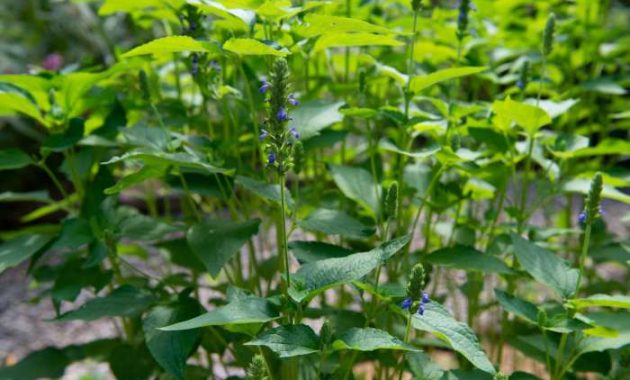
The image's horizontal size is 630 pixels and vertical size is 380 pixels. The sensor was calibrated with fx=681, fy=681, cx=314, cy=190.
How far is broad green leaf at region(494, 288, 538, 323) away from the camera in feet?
Answer: 4.26

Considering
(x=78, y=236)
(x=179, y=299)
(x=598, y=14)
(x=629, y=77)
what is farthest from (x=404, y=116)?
(x=598, y=14)

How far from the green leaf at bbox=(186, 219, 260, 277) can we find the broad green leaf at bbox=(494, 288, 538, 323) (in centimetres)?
52

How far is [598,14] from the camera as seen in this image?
8.74ft

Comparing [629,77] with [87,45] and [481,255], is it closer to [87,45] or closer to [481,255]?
[481,255]

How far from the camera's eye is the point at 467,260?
1.46 metres

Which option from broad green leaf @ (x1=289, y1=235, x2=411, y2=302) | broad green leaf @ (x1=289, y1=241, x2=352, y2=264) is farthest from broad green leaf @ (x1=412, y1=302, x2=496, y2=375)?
broad green leaf @ (x1=289, y1=241, x2=352, y2=264)

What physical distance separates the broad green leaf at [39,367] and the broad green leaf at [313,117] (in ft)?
3.21

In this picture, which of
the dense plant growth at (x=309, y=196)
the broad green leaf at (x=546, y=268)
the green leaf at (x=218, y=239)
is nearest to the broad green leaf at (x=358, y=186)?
the dense plant growth at (x=309, y=196)

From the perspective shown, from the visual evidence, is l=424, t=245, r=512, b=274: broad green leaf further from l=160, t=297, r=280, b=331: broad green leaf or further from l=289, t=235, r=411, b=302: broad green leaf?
l=160, t=297, r=280, b=331: broad green leaf

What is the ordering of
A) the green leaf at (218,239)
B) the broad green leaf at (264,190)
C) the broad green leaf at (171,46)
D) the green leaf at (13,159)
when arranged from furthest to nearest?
1. the green leaf at (13,159)
2. the green leaf at (218,239)
3. the broad green leaf at (264,190)
4. the broad green leaf at (171,46)

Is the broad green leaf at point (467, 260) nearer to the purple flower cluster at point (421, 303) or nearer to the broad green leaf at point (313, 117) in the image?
the purple flower cluster at point (421, 303)

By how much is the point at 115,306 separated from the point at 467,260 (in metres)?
0.78

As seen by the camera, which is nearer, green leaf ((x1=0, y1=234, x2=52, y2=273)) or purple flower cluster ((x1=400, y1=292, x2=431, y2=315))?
purple flower cluster ((x1=400, y1=292, x2=431, y2=315))

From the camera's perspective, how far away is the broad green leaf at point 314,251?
4.42ft
